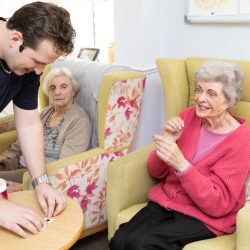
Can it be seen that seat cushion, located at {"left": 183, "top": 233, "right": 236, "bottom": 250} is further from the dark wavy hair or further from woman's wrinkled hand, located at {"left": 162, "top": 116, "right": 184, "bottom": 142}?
Result: the dark wavy hair

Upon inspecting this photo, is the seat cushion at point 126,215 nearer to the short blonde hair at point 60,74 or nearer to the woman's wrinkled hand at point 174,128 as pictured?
the woman's wrinkled hand at point 174,128

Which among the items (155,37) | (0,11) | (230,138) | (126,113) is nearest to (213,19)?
(155,37)

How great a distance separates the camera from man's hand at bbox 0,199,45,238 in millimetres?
1204

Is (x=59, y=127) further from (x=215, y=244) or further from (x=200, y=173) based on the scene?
(x=215, y=244)

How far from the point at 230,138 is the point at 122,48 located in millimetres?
1129

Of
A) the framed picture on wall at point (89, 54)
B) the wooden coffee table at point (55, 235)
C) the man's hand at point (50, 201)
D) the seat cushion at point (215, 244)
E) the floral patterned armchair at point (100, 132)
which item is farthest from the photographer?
the framed picture on wall at point (89, 54)

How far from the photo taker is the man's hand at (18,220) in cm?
120

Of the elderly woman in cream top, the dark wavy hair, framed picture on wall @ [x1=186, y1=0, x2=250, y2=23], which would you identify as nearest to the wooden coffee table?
the dark wavy hair

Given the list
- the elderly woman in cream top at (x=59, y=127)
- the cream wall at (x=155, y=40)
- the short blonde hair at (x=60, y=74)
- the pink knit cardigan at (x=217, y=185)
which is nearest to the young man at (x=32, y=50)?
the pink knit cardigan at (x=217, y=185)

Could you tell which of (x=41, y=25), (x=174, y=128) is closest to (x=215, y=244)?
(x=174, y=128)

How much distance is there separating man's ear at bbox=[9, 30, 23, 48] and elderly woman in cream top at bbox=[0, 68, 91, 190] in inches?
43.8

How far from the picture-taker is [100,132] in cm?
229

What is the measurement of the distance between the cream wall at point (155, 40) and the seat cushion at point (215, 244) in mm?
1046

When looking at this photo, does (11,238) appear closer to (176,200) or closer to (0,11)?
(176,200)
